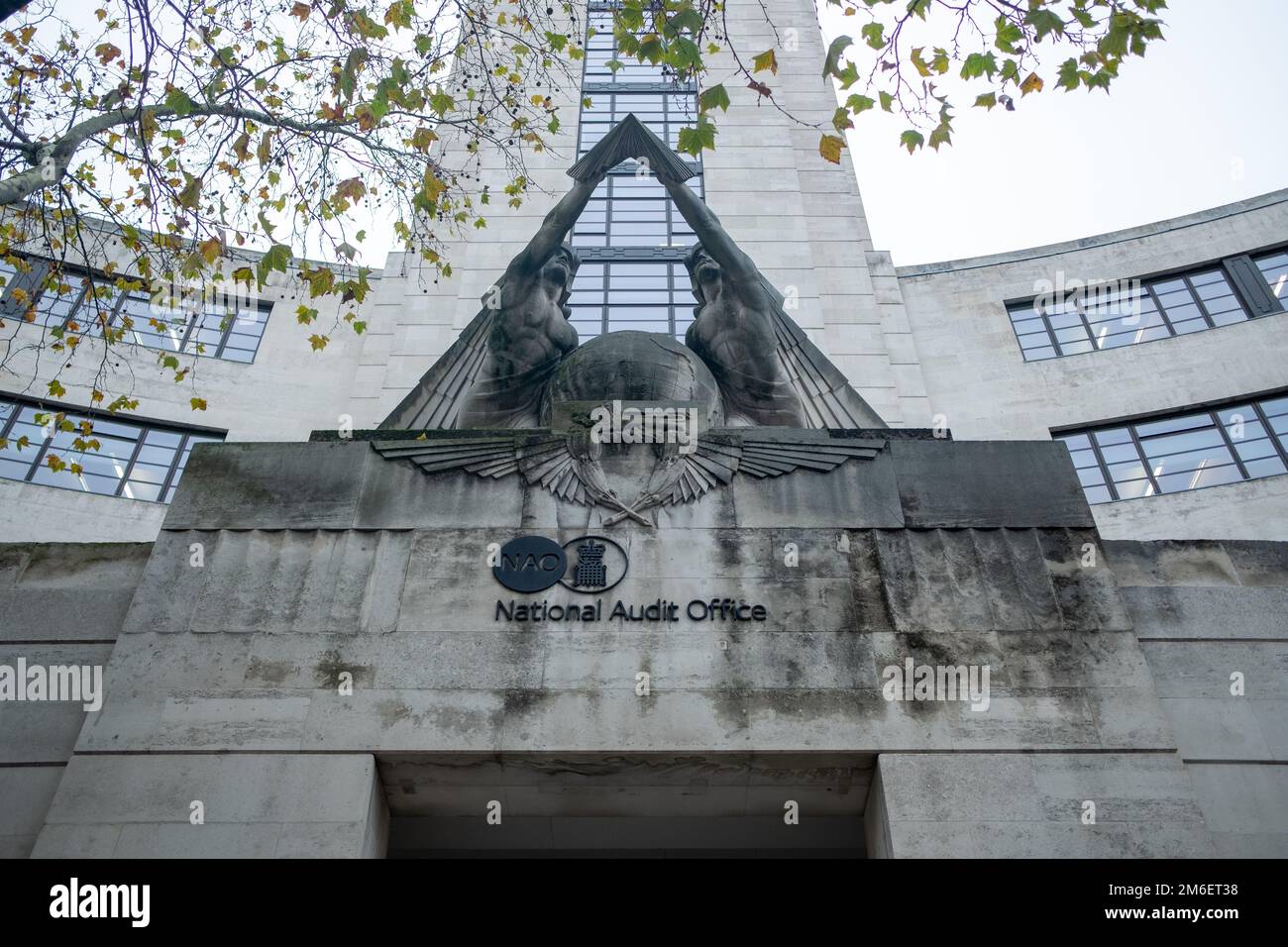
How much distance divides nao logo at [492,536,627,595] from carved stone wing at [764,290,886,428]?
376 centimetres

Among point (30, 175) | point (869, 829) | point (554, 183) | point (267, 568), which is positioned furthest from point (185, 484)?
point (554, 183)

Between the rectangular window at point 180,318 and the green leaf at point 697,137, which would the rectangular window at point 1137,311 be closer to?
the green leaf at point 697,137

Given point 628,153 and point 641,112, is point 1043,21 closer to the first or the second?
point 628,153

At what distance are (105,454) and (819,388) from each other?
1676cm

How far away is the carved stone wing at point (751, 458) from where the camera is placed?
11.1m

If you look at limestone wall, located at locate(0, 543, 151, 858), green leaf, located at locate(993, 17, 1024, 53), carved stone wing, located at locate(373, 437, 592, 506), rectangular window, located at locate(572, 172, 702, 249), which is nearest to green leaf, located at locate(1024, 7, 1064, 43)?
green leaf, located at locate(993, 17, 1024, 53)

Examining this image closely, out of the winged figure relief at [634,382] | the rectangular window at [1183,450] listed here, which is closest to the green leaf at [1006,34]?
the winged figure relief at [634,382]

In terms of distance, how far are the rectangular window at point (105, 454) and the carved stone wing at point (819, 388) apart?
14.5 metres

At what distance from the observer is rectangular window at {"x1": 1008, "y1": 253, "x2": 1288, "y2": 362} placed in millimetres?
24422

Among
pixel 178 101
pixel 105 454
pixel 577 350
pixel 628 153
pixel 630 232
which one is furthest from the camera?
Result: pixel 630 232

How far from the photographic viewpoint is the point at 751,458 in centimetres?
1130

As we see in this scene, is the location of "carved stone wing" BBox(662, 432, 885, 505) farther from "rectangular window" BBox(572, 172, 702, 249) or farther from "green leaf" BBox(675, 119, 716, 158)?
"rectangular window" BBox(572, 172, 702, 249)

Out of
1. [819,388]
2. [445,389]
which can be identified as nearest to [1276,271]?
[819,388]
